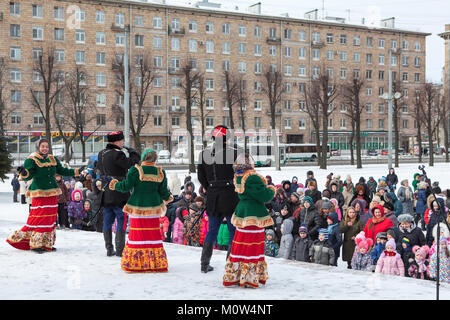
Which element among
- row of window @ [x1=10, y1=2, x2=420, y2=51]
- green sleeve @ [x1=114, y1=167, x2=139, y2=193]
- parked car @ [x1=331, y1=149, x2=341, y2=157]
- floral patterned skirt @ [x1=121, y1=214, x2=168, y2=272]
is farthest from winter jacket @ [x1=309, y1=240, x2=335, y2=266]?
parked car @ [x1=331, y1=149, x2=341, y2=157]

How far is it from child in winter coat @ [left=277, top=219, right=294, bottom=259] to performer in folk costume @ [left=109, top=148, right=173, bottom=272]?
2.88 m

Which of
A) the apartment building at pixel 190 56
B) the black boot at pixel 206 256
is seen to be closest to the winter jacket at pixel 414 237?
the black boot at pixel 206 256

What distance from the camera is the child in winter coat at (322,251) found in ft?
28.7

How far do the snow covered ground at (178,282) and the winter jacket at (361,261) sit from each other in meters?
1.20

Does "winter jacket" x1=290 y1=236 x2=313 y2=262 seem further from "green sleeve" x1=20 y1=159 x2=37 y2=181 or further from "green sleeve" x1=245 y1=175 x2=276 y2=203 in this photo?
"green sleeve" x1=20 y1=159 x2=37 y2=181

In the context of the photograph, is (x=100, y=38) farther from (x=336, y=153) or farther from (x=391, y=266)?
(x=391, y=266)

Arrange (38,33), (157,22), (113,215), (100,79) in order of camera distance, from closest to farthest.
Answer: (113,215), (38,33), (100,79), (157,22)

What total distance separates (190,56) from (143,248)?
191 feet

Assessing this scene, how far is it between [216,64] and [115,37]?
1226 cm

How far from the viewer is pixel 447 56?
8250 cm

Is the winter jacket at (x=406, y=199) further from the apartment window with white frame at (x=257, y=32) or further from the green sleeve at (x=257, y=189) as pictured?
the apartment window with white frame at (x=257, y=32)

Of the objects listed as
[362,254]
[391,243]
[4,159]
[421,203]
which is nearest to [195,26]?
[4,159]

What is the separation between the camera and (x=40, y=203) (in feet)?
27.8
